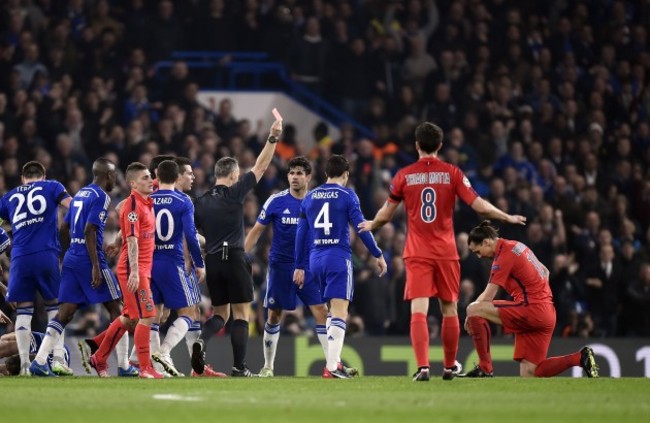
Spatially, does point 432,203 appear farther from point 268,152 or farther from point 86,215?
point 86,215

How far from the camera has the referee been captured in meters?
13.3

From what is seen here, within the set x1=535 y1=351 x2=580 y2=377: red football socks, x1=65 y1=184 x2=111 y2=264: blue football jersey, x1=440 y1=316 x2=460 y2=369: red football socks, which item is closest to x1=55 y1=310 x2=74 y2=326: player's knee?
x1=65 y1=184 x2=111 y2=264: blue football jersey

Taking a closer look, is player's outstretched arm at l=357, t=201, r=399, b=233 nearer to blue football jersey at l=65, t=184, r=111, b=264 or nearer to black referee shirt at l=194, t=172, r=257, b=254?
black referee shirt at l=194, t=172, r=257, b=254

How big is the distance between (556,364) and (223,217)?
3827mm

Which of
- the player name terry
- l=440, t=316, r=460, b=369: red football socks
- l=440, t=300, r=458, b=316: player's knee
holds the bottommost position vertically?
l=440, t=316, r=460, b=369: red football socks

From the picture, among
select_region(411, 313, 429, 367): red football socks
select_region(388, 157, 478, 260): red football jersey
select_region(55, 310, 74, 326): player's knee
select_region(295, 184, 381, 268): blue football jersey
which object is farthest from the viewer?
select_region(55, 310, 74, 326): player's knee

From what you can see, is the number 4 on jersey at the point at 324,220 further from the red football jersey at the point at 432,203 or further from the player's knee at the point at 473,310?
the player's knee at the point at 473,310

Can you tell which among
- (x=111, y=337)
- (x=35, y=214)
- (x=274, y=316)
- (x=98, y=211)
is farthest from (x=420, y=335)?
(x=35, y=214)

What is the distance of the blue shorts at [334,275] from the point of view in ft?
41.6

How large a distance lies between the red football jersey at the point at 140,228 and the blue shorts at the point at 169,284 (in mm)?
470

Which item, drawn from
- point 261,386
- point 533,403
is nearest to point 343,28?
point 261,386

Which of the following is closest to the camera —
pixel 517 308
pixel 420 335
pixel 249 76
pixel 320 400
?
pixel 320 400

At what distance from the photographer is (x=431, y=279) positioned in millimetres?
11352

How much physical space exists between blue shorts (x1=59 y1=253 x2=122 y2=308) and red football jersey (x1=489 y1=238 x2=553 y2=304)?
400cm
